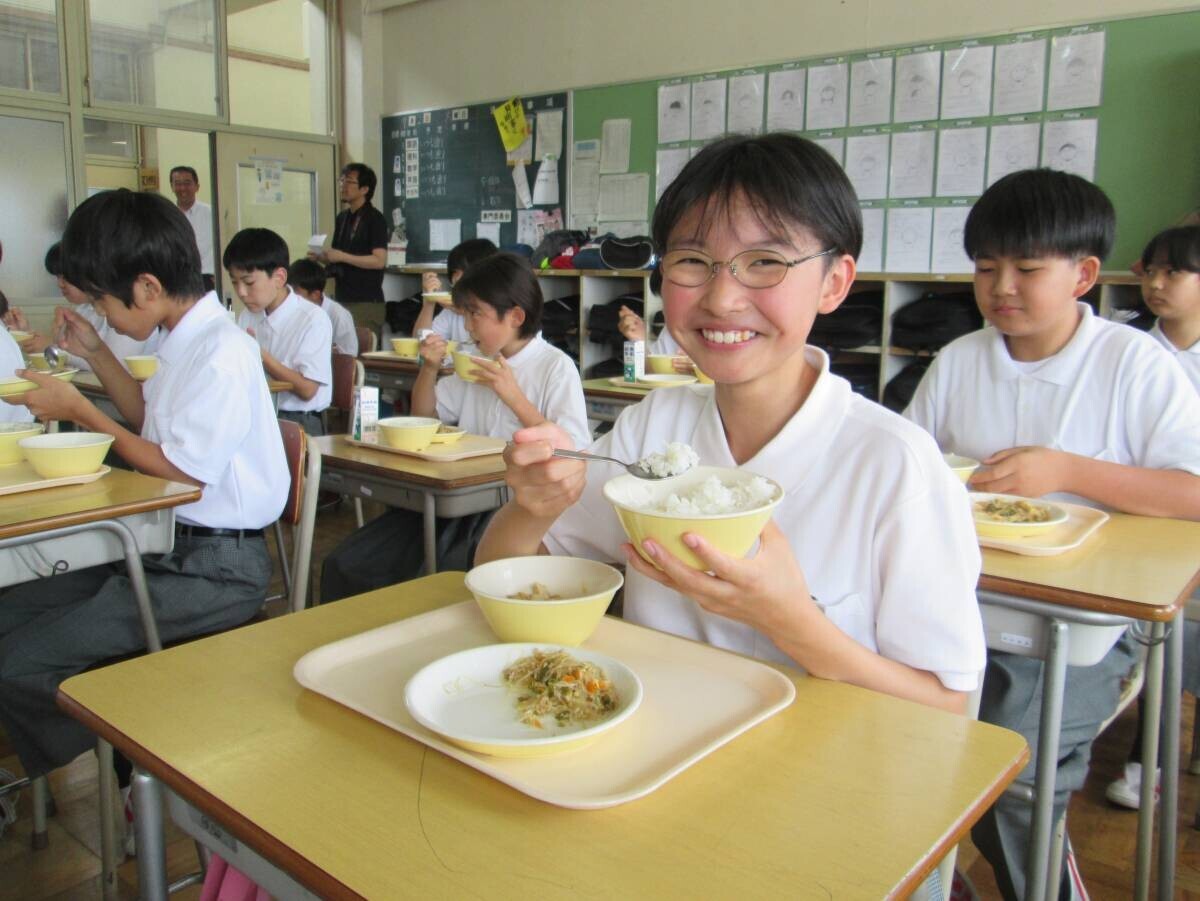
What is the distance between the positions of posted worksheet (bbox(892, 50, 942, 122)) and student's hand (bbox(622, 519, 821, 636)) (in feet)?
13.2

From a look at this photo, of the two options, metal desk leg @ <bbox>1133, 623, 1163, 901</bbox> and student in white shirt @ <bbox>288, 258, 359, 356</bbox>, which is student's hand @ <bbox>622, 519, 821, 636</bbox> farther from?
student in white shirt @ <bbox>288, 258, 359, 356</bbox>

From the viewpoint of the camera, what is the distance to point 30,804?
2.01 m

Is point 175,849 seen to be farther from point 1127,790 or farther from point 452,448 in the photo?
point 1127,790

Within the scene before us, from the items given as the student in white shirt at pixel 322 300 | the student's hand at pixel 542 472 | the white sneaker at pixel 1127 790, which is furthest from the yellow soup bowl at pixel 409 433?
the student in white shirt at pixel 322 300

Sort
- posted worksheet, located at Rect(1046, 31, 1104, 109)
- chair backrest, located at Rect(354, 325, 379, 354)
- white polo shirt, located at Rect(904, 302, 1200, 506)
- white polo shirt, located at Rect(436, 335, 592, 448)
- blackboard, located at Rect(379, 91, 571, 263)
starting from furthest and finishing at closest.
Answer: blackboard, located at Rect(379, 91, 571, 263) < chair backrest, located at Rect(354, 325, 379, 354) < posted worksheet, located at Rect(1046, 31, 1104, 109) < white polo shirt, located at Rect(436, 335, 592, 448) < white polo shirt, located at Rect(904, 302, 1200, 506)

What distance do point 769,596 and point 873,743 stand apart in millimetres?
150

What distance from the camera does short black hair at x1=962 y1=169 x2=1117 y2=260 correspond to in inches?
68.9

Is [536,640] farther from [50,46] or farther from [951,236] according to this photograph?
[50,46]

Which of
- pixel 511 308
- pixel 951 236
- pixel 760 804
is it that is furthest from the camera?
pixel 951 236

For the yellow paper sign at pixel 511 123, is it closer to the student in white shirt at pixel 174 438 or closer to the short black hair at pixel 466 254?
the short black hair at pixel 466 254

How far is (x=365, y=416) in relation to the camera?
260cm

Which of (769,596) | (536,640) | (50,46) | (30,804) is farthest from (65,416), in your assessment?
(50,46)

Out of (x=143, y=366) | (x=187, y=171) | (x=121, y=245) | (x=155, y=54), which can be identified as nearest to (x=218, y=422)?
(x=121, y=245)

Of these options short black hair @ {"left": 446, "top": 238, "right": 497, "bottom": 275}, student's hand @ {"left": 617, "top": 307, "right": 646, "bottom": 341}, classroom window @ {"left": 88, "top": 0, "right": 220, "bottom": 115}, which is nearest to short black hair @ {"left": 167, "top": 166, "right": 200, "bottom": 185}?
classroom window @ {"left": 88, "top": 0, "right": 220, "bottom": 115}
